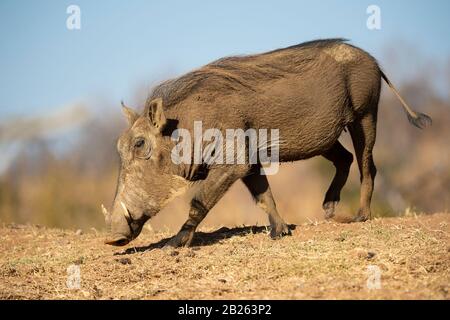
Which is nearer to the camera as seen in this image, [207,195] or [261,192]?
[207,195]

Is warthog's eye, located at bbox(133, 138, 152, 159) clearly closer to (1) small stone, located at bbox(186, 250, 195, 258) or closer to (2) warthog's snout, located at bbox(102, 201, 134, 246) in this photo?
(2) warthog's snout, located at bbox(102, 201, 134, 246)

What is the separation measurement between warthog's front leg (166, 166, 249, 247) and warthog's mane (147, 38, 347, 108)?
0.71 m

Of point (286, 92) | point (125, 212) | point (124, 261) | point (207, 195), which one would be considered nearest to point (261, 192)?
point (207, 195)

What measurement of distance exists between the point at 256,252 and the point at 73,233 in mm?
2886

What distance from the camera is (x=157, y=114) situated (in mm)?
6230

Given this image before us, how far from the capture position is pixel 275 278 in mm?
4832

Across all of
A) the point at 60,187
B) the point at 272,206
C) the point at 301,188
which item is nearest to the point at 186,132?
the point at 272,206

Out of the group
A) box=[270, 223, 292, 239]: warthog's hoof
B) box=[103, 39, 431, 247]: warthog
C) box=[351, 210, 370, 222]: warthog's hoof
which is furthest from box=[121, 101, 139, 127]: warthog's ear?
box=[351, 210, 370, 222]: warthog's hoof

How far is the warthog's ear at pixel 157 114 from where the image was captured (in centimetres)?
621

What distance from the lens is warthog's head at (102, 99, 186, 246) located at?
6199 millimetres

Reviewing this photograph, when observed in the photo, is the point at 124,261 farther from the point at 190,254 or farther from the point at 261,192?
the point at 261,192

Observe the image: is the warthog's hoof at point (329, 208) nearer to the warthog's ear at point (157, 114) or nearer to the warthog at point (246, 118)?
the warthog at point (246, 118)

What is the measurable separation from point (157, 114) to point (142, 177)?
550 mm

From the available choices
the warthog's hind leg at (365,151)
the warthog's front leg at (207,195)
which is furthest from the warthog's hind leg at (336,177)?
the warthog's front leg at (207,195)
